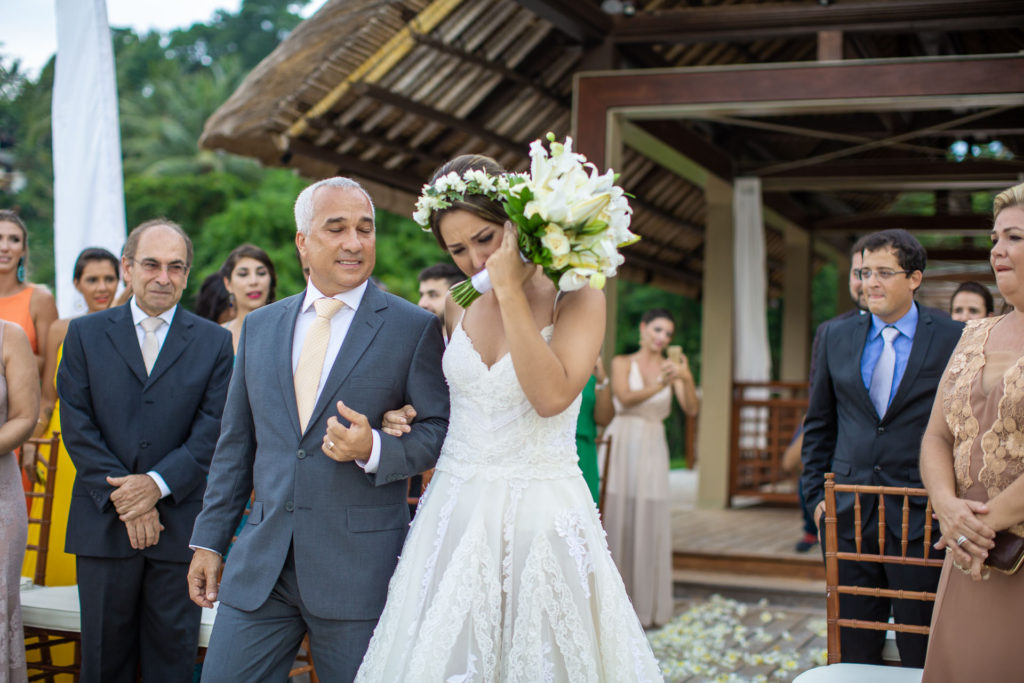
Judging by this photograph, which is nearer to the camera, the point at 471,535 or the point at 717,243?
the point at 471,535

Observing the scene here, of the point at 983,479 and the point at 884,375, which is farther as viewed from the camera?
the point at 884,375

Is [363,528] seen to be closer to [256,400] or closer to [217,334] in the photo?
[256,400]

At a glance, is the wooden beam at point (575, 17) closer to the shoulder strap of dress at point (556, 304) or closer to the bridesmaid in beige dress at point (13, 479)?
the bridesmaid in beige dress at point (13, 479)

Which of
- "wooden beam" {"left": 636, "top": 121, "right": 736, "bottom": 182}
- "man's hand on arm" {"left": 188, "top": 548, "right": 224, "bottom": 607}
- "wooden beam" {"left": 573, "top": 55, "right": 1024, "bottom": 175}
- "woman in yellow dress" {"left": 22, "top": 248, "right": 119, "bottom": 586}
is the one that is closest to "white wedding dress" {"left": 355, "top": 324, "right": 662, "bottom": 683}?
"man's hand on arm" {"left": 188, "top": 548, "right": 224, "bottom": 607}

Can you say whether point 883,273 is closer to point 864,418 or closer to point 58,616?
point 864,418

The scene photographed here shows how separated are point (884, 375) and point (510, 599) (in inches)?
91.5

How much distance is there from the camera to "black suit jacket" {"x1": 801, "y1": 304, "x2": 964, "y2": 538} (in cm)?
425

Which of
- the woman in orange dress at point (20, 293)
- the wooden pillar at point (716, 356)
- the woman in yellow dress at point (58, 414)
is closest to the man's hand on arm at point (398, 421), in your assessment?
the woman in yellow dress at point (58, 414)

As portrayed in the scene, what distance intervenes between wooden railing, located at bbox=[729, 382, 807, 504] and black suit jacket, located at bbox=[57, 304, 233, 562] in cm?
840

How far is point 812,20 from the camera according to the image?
7.75 metres

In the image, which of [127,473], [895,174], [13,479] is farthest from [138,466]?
[895,174]

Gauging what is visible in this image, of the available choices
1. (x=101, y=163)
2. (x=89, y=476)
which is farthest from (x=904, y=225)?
(x=89, y=476)

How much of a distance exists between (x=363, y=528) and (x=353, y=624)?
27 cm

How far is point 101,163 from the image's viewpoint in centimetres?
610
